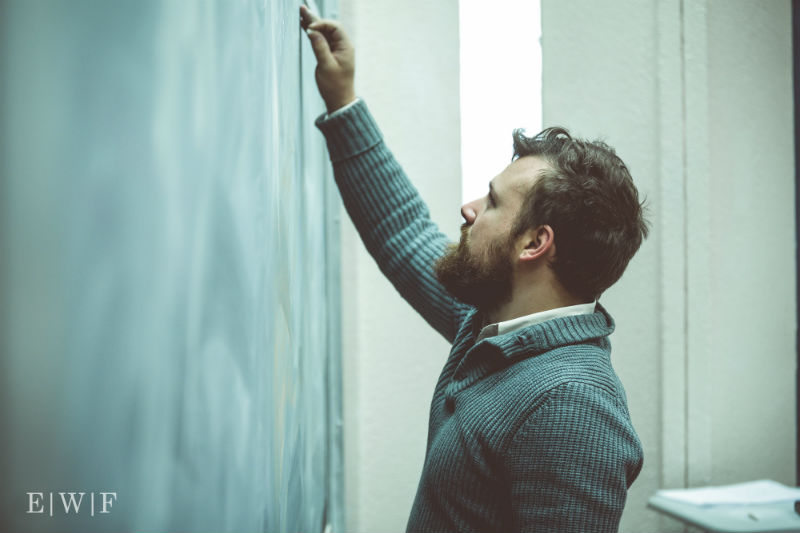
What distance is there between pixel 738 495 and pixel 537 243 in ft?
3.60

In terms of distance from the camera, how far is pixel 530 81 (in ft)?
5.49

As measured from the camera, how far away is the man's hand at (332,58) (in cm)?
88

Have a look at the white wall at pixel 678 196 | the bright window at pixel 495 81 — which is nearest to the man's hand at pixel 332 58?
the bright window at pixel 495 81

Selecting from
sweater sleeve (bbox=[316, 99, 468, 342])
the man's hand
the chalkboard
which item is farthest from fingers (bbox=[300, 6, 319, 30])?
the chalkboard

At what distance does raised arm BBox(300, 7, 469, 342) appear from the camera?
90 centimetres

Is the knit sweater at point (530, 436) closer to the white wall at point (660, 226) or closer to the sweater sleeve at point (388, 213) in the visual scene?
the sweater sleeve at point (388, 213)

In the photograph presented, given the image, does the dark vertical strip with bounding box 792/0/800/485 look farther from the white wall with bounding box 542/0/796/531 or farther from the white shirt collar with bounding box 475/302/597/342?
the white shirt collar with bounding box 475/302/597/342

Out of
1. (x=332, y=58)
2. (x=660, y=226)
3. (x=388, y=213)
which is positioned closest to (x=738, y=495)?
(x=660, y=226)

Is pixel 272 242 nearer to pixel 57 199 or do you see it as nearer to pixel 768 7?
pixel 57 199

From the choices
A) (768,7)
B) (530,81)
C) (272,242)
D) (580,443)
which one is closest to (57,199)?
(272,242)

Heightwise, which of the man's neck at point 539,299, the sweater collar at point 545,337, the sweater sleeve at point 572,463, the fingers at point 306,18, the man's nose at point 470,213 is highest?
the fingers at point 306,18

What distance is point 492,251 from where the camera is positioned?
32.4 inches

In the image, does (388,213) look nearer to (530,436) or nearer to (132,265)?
(530,436)

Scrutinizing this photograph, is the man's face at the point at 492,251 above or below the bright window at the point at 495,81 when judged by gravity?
below
